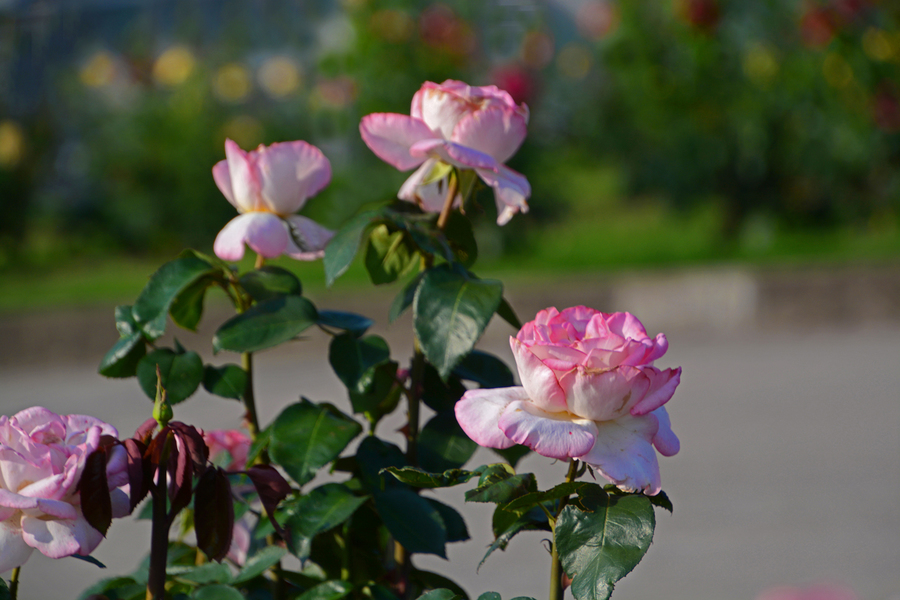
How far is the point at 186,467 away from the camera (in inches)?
24.4

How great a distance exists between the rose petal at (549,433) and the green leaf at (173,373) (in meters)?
0.34

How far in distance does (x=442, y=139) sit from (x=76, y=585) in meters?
2.03

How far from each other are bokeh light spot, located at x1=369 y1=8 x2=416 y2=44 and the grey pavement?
154 cm

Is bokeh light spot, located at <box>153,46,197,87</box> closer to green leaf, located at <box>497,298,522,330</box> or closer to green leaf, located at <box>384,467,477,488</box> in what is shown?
green leaf, located at <box>497,298,522,330</box>

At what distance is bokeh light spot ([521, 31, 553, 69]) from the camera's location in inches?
221

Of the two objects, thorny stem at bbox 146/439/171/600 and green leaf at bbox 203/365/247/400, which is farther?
green leaf at bbox 203/365/247/400

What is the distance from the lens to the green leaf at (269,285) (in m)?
0.83

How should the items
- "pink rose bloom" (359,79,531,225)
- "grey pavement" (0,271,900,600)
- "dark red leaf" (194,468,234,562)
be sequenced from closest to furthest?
"dark red leaf" (194,468,234,562) < "pink rose bloom" (359,79,531,225) < "grey pavement" (0,271,900,600)

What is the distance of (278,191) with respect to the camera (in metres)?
0.82

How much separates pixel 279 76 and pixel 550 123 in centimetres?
196

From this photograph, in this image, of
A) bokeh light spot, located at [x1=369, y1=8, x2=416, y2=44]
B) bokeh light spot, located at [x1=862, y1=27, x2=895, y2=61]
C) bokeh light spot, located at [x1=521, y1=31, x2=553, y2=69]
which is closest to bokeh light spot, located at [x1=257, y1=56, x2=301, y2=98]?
bokeh light spot, located at [x1=369, y1=8, x2=416, y2=44]

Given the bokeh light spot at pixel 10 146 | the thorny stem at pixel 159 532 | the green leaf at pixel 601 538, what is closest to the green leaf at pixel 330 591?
the thorny stem at pixel 159 532

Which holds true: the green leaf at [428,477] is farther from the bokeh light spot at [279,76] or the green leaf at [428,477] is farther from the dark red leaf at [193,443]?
the bokeh light spot at [279,76]

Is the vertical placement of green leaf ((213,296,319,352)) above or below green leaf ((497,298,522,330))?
below
